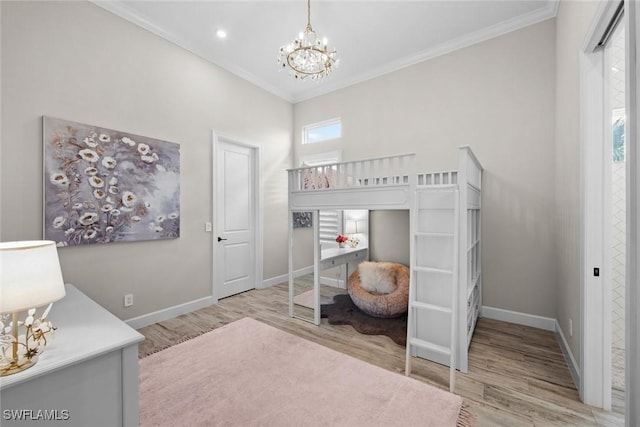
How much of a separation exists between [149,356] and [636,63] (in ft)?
11.4

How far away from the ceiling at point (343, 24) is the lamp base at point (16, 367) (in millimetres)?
3253

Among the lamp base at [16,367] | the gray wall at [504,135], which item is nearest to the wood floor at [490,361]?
the gray wall at [504,135]

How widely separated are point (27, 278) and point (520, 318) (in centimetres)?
405

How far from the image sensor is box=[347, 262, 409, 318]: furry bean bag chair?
302 centimetres

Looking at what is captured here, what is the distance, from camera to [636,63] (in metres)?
0.93

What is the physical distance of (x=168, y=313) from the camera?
3.13 m

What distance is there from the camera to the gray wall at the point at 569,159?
193 centimetres

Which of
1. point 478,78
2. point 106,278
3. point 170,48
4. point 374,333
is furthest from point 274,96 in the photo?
point 374,333

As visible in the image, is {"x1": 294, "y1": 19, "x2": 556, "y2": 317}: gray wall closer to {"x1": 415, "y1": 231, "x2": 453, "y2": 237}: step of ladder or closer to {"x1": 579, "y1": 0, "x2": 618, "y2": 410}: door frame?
{"x1": 579, "y1": 0, "x2": 618, "y2": 410}: door frame

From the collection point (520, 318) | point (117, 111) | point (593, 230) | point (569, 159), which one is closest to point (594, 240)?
point (593, 230)

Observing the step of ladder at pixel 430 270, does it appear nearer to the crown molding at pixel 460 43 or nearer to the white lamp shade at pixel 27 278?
the white lamp shade at pixel 27 278

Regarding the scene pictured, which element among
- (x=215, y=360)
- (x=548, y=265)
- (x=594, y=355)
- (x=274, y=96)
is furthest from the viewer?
(x=274, y=96)

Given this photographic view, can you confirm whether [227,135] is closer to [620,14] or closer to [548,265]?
[620,14]

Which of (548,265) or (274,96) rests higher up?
(274,96)
